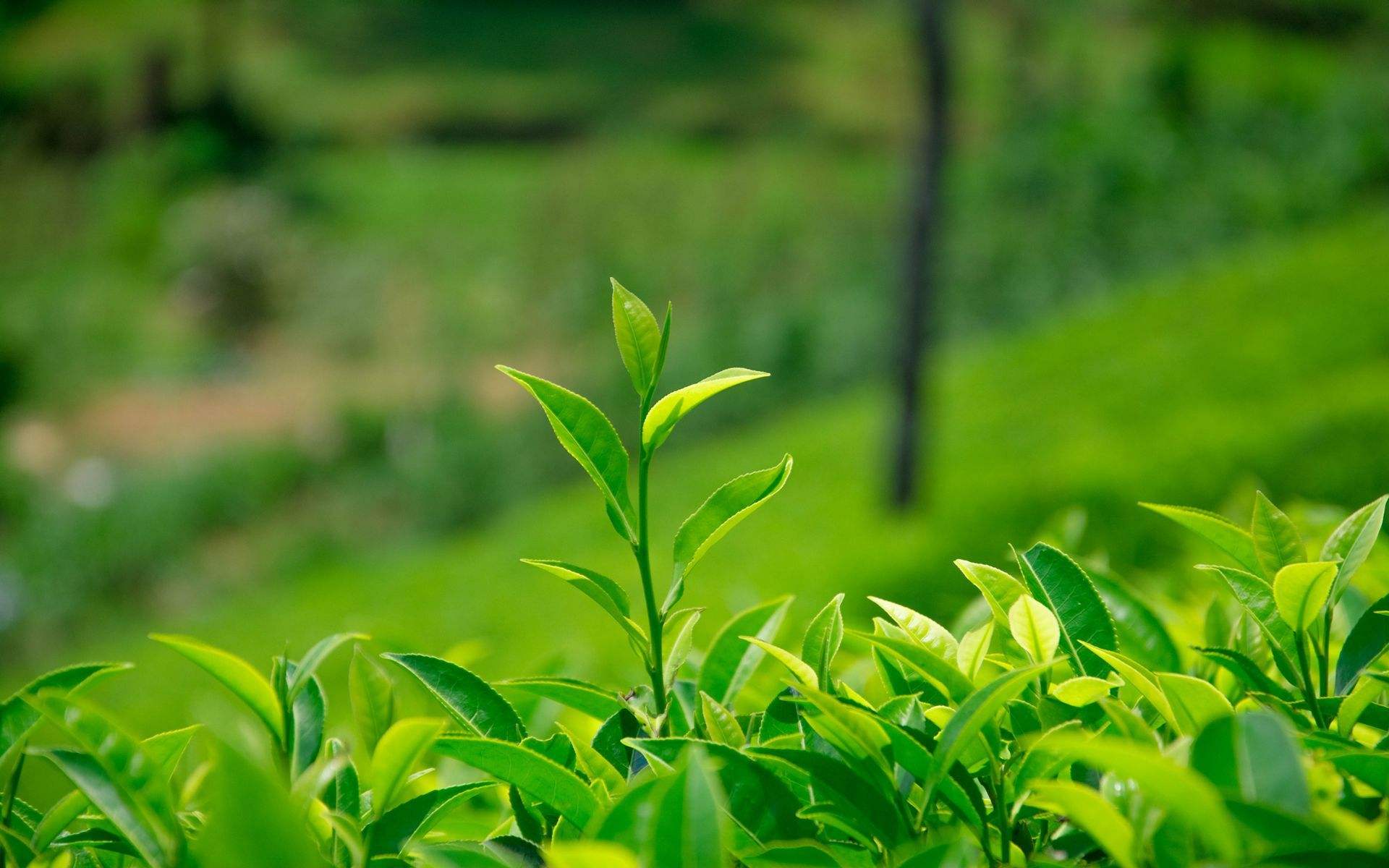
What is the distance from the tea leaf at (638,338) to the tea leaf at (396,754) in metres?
0.14

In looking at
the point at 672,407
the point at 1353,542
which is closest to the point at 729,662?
the point at 672,407

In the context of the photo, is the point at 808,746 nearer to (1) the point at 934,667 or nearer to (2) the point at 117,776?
(1) the point at 934,667

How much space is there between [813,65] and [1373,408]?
8721 mm

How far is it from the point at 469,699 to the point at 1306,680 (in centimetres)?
34

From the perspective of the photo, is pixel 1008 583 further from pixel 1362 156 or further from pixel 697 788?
pixel 1362 156

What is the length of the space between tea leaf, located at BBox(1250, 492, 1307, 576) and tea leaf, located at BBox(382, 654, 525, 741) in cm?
33

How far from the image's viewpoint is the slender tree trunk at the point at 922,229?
318 cm

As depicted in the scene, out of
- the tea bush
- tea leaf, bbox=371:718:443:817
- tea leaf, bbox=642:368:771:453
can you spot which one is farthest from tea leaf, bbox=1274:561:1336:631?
tea leaf, bbox=371:718:443:817

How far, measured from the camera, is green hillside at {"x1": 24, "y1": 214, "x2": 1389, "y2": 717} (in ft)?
10.3

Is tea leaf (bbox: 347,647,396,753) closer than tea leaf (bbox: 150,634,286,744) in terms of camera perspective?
No

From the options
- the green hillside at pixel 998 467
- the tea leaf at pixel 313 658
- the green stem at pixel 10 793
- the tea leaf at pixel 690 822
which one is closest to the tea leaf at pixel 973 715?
the tea leaf at pixel 690 822

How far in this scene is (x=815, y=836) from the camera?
42cm

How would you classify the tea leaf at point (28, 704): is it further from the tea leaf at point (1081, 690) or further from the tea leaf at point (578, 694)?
the tea leaf at point (1081, 690)

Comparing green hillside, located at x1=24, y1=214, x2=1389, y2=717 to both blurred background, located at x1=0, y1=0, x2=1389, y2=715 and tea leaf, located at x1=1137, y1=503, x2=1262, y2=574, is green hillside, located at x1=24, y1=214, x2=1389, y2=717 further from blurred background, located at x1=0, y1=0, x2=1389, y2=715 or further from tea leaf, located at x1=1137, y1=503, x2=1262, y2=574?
tea leaf, located at x1=1137, y1=503, x2=1262, y2=574
